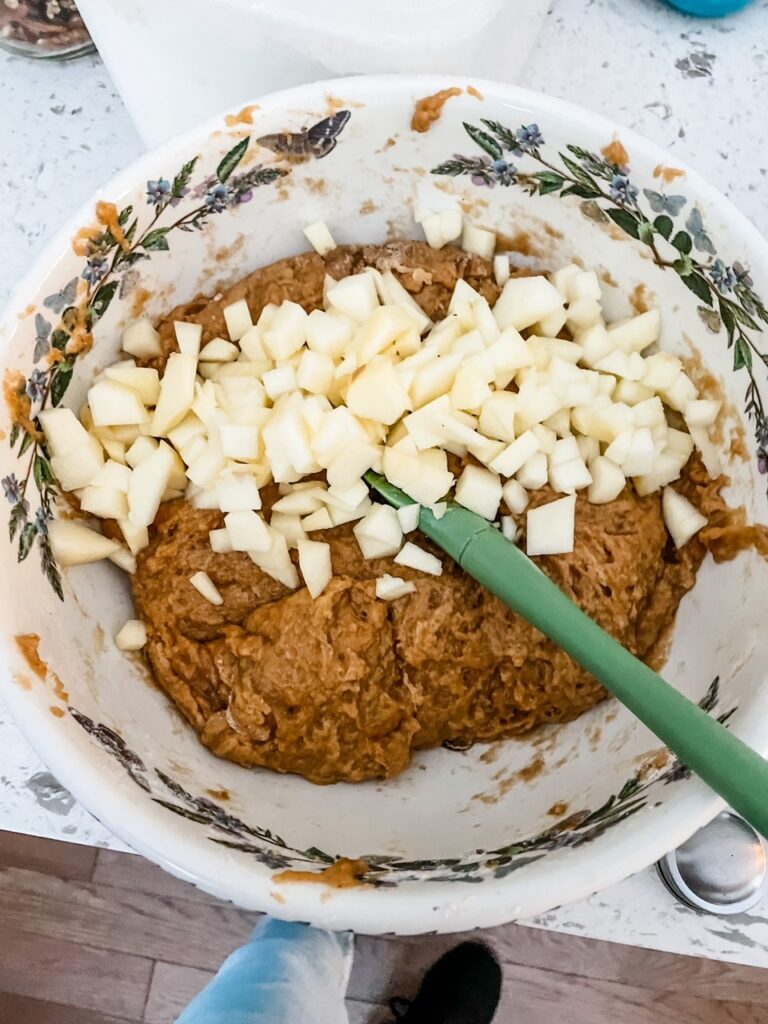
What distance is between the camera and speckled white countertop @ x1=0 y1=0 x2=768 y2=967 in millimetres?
1029

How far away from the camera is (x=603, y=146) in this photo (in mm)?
765

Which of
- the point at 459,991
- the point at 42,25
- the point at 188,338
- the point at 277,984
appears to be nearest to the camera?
the point at 188,338

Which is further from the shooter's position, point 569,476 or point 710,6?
point 710,6

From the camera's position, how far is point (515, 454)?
806 millimetres

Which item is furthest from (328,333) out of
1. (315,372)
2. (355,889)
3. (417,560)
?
(355,889)

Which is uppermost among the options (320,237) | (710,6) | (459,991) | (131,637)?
(710,6)

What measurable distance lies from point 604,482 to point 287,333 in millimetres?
362

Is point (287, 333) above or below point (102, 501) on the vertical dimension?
above

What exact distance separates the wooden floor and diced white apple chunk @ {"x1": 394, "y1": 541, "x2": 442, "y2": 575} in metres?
0.89

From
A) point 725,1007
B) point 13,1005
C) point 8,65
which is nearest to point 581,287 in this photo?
point 8,65

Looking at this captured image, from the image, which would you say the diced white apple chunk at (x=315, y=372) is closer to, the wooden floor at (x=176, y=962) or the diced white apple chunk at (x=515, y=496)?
the diced white apple chunk at (x=515, y=496)

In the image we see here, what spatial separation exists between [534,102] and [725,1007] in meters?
1.45

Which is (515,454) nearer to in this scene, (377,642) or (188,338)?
(377,642)

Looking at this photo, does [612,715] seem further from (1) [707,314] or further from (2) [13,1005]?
(2) [13,1005]
